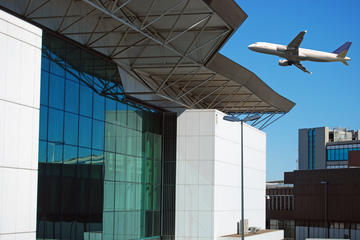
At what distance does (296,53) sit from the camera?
50719 millimetres

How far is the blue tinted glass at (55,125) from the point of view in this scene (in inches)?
1165

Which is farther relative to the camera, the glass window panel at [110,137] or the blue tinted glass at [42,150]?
the glass window panel at [110,137]

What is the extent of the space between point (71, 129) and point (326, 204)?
48.1 metres

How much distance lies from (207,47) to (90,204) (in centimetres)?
1188

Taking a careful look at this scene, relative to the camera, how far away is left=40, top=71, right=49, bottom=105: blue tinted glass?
1139 inches

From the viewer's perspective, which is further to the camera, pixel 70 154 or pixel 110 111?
pixel 110 111

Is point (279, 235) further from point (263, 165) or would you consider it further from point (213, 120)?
point (213, 120)

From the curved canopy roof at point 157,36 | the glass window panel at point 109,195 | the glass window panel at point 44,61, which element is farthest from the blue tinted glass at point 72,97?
the glass window panel at point 109,195

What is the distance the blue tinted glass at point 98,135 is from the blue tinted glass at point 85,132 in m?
0.61

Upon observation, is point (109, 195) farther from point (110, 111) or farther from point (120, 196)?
point (110, 111)

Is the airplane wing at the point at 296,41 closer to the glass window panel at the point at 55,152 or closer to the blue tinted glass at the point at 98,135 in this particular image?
the blue tinted glass at the point at 98,135

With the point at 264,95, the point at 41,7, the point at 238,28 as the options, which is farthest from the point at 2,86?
the point at 264,95

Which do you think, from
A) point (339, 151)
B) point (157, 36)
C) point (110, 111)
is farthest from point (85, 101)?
point (339, 151)

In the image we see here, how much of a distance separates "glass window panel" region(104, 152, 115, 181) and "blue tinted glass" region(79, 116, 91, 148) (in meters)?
2.33
